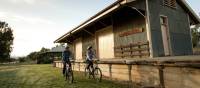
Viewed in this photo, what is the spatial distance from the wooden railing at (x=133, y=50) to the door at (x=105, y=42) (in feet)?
3.09

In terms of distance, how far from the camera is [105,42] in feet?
50.5

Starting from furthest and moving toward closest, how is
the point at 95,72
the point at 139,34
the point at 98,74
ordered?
the point at 139,34 → the point at 95,72 → the point at 98,74

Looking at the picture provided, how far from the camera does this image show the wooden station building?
396 inches

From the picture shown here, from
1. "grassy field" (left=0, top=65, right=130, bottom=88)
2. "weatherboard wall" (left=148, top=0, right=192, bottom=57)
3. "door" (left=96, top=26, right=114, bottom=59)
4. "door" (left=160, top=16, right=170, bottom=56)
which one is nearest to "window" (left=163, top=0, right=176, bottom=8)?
"weatherboard wall" (left=148, top=0, right=192, bottom=57)

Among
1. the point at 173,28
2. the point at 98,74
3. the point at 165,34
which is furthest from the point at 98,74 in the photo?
the point at 173,28

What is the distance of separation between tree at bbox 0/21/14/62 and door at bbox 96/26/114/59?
59.0 meters

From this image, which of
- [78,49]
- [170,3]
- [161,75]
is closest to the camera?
[161,75]

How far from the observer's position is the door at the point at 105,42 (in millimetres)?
14609

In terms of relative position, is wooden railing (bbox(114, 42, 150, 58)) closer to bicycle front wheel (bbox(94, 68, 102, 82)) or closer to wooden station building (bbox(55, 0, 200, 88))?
wooden station building (bbox(55, 0, 200, 88))

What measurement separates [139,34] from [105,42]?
3.73 meters

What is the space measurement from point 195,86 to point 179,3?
430 inches

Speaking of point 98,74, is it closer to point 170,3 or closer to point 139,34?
point 139,34

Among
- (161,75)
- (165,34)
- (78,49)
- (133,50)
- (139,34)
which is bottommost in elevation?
(161,75)

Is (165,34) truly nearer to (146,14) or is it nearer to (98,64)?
(146,14)
